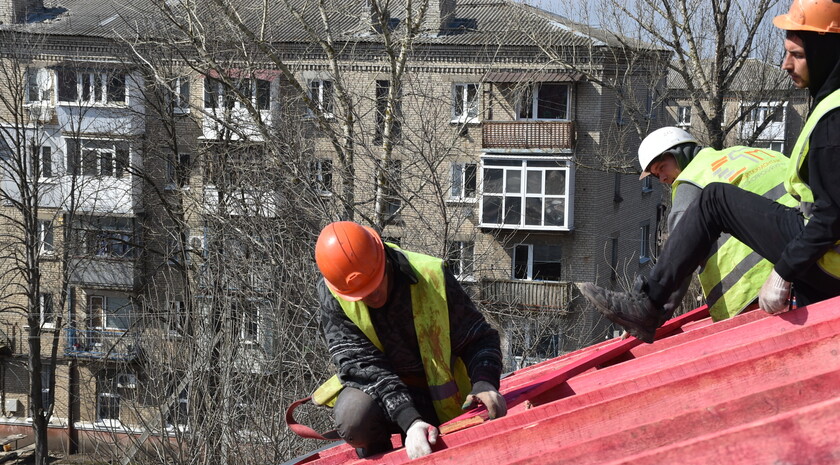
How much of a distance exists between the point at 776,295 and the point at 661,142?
174 centimetres

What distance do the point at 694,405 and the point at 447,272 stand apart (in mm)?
1296

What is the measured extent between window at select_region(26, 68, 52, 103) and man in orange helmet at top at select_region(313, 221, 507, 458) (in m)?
27.1

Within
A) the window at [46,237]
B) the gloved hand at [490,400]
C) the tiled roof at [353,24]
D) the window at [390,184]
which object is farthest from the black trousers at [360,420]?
the window at [46,237]

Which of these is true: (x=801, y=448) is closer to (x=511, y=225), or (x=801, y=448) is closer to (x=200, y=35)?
(x=200, y=35)

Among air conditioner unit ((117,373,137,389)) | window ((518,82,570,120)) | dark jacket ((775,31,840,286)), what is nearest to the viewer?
dark jacket ((775,31,840,286))

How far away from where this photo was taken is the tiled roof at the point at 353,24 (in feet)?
72.0

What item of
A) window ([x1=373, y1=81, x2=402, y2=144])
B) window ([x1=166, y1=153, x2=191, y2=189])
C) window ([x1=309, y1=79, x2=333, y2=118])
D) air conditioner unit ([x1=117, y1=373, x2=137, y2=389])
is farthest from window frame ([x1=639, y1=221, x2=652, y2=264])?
air conditioner unit ([x1=117, y1=373, x2=137, y2=389])

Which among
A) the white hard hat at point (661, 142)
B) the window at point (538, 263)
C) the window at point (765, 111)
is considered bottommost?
the window at point (538, 263)

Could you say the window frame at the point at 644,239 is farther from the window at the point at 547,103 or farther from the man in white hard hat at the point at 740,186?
the man in white hard hat at the point at 740,186

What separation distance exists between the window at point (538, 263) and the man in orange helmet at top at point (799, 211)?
78.5 feet

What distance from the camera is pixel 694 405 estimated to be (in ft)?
8.63

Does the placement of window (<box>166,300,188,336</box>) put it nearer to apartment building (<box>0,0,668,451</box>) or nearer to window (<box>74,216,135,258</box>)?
apartment building (<box>0,0,668,451</box>)

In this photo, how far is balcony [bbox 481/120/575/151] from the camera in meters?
26.1

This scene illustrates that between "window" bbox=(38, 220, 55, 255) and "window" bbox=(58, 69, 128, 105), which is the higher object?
"window" bbox=(58, 69, 128, 105)
